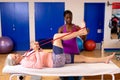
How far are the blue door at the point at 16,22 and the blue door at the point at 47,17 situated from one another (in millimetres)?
355

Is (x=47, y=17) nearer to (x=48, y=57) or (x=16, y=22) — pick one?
(x=16, y=22)

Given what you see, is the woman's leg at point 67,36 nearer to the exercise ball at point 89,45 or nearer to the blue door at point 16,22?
the exercise ball at point 89,45

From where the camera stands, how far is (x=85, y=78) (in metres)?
4.12

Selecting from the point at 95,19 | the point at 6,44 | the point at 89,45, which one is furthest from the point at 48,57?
the point at 95,19

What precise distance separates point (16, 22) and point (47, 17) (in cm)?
101

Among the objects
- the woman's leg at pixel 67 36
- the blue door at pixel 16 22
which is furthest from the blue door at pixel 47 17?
the woman's leg at pixel 67 36

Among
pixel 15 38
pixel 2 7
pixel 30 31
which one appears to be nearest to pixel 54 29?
pixel 30 31

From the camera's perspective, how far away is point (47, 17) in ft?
22.3

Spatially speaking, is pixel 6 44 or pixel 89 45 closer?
pixel 6 44

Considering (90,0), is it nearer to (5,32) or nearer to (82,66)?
(5,32)

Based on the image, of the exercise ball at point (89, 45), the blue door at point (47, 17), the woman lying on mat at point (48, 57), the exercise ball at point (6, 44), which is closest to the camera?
the woman lying on mat at point (48, 57)

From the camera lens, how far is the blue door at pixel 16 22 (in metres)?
6.67

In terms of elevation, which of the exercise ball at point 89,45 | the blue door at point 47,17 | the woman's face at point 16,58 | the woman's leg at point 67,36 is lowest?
the exercise ball at point 89,45

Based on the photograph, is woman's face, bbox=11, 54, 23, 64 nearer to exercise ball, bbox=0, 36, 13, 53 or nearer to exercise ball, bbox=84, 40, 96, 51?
exercise ball, bbox=0, 36, 13, 53
